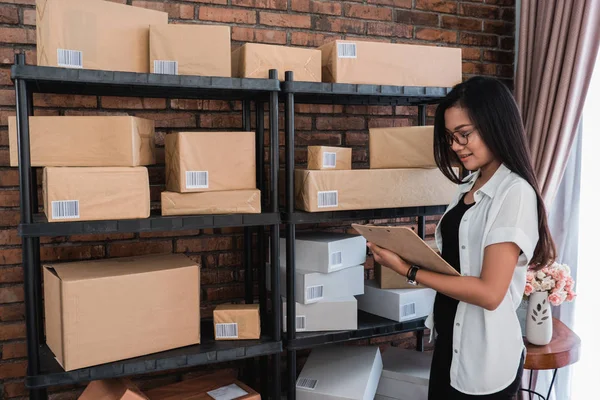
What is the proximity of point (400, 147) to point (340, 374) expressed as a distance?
93cm

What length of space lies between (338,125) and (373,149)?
0.52m

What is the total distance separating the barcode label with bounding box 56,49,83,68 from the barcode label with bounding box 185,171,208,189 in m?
0.48

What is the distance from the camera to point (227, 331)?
194cm

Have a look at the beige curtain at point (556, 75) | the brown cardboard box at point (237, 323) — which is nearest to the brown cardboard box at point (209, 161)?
the brown cardboard box at point (237, 323)

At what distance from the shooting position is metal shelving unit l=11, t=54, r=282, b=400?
5.18ft

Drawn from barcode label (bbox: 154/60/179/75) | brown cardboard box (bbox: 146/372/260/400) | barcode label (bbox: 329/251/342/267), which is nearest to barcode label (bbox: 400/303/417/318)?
barcode label (bbox: 329/251/342/267)

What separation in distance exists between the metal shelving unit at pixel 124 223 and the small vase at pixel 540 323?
3.21 ft

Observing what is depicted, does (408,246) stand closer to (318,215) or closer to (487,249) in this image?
(487,249)

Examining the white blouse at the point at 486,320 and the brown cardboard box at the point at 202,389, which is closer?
the white blouse at the point at 486,320

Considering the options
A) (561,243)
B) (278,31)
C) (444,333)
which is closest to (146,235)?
(278,31)

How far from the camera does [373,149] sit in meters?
2.06

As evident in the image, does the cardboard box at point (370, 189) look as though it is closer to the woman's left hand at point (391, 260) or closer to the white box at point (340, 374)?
the woman's left hand at point (391, 260)

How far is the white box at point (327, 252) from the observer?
202 centimetres

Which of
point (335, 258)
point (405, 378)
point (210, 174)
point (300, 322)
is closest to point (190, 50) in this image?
point (210, 174)
